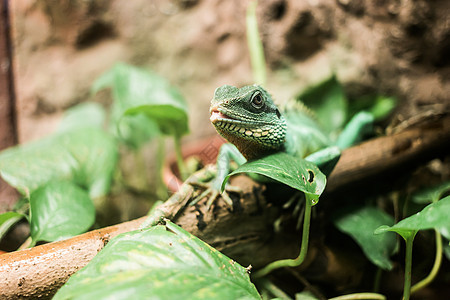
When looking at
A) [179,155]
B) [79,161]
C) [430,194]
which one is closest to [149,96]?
[179,155]

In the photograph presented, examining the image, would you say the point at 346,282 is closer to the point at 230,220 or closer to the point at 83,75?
the point at 230,220

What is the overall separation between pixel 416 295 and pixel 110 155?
2351 millimetres

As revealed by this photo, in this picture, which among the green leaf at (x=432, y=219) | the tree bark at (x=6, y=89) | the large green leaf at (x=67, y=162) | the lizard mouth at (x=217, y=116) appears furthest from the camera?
the tree bark at (x=6, y=89)

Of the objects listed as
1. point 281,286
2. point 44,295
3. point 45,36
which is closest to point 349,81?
point 281,286

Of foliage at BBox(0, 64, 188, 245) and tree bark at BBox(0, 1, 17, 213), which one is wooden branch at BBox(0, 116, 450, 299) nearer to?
foliage at BBox(0, 64, 188, 245)

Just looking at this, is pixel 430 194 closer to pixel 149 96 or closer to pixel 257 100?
pixel 257 100

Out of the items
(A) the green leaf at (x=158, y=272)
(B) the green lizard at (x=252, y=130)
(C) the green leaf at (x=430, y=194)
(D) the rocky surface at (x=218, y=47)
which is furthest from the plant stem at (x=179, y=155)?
(C) the green leaf at (x=430, y=194)

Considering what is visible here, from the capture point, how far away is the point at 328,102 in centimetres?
284

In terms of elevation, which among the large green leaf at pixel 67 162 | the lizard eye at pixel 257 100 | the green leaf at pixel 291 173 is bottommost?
the large green leaf at pixel 67 162

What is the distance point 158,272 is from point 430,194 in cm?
166

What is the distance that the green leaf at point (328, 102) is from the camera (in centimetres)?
277

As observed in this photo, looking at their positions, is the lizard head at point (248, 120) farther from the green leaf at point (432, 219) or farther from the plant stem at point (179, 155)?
the plant stem at point (179, 155)

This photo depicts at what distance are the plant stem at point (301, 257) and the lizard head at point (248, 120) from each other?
443 mm

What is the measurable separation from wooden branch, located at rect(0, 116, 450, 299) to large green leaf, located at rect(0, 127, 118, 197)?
676 mm
